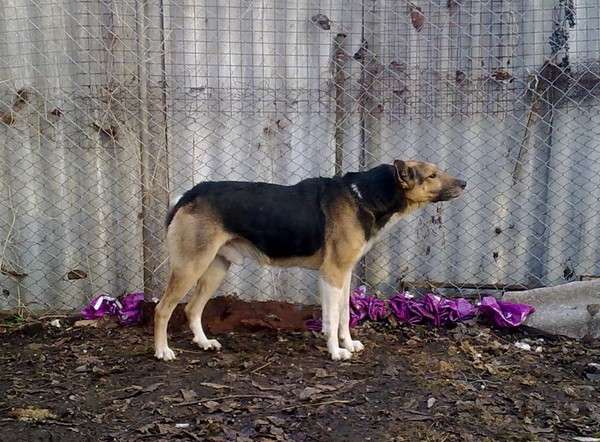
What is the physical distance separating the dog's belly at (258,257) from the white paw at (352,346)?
0.61m

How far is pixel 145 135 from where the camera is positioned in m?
5.83

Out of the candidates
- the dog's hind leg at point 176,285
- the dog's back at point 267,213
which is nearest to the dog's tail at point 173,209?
the dog's back at point 267,213

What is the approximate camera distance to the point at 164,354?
491cm

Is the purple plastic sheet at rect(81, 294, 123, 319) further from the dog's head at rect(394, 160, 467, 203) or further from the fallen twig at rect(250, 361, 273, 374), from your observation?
the dog's head at rect(394, 160, 467, 203)

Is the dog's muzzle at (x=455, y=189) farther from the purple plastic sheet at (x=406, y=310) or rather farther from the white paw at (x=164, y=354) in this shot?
the white paw at (x=164, y=354)

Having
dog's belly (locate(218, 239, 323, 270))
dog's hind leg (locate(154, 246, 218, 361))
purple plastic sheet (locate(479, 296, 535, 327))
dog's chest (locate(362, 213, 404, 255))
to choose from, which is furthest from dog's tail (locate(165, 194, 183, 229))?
purple plastic sheet (locate(479, 296, 535, 327))

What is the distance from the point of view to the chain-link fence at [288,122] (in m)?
5.74

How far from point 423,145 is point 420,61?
710mm

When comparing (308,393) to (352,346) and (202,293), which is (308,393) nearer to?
(352,346)

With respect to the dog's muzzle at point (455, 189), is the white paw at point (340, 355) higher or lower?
lower

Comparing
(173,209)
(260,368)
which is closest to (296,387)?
(260,368)

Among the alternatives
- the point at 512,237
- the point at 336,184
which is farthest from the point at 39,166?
the point at 512,237

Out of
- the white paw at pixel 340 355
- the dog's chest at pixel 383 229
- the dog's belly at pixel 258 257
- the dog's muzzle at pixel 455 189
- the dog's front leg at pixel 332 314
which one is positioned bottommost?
the white paw at pixel 340 355

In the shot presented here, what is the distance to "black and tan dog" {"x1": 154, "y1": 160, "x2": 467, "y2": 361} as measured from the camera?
4957 mm
